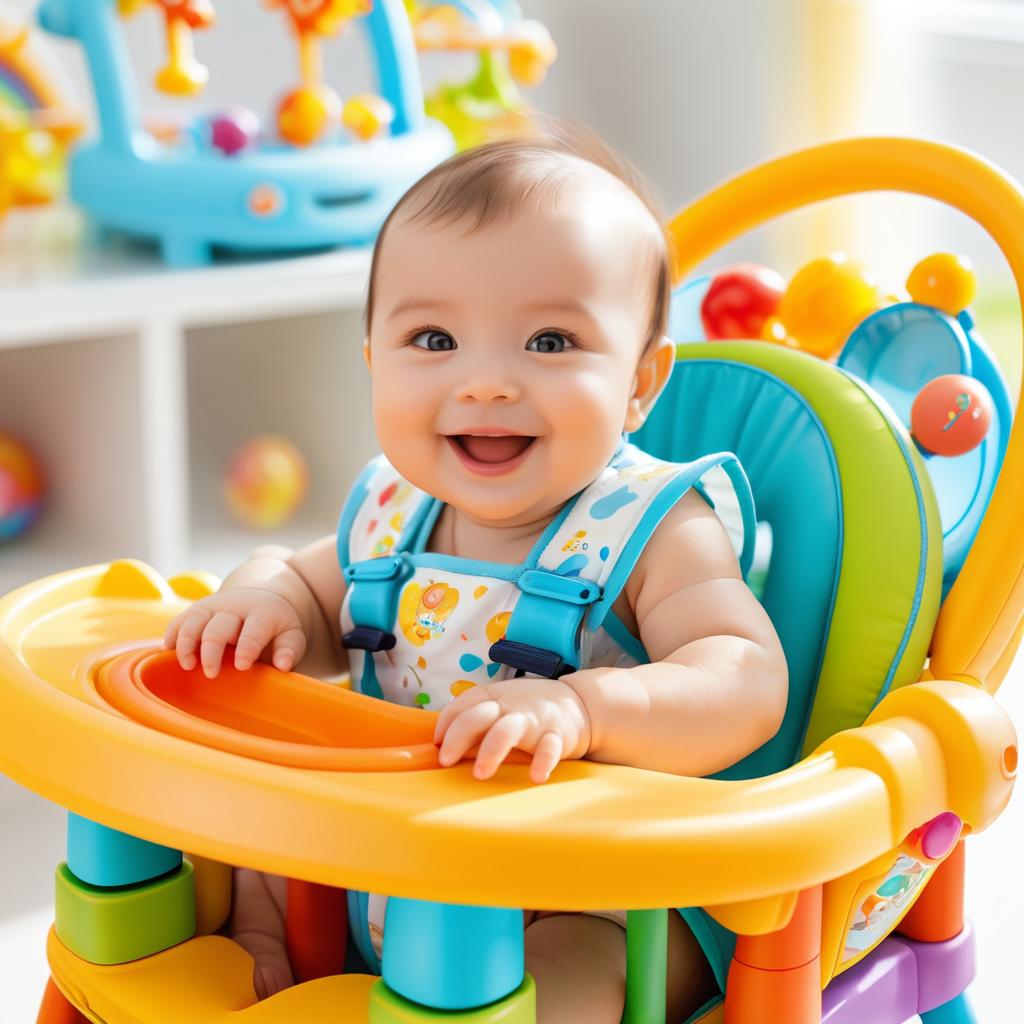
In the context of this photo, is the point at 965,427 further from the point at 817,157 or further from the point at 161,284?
the point at 161,284

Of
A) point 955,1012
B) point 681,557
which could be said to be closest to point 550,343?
point 681,557

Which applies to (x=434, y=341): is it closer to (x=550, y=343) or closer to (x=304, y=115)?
(x=550, y=343)

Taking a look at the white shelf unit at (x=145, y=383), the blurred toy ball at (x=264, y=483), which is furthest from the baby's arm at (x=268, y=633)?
the blurred toy ball at (x=264, y=483)

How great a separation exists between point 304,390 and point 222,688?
1.29m

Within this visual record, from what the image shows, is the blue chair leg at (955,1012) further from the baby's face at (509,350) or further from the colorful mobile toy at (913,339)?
the baby's face at (509,350)

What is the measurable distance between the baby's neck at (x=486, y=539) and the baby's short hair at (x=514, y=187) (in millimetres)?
124

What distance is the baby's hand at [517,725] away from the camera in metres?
0.59

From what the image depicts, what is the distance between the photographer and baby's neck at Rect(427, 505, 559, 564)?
81 centimetres

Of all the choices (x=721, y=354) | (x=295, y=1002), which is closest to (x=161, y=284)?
(x=721, y=354)

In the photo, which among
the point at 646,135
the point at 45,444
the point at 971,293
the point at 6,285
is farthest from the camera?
the point at 646,135

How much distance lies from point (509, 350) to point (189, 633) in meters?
0.23

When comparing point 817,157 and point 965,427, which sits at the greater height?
point 817,157

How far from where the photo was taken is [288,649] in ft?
2.55

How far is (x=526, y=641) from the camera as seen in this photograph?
29.3 inches
